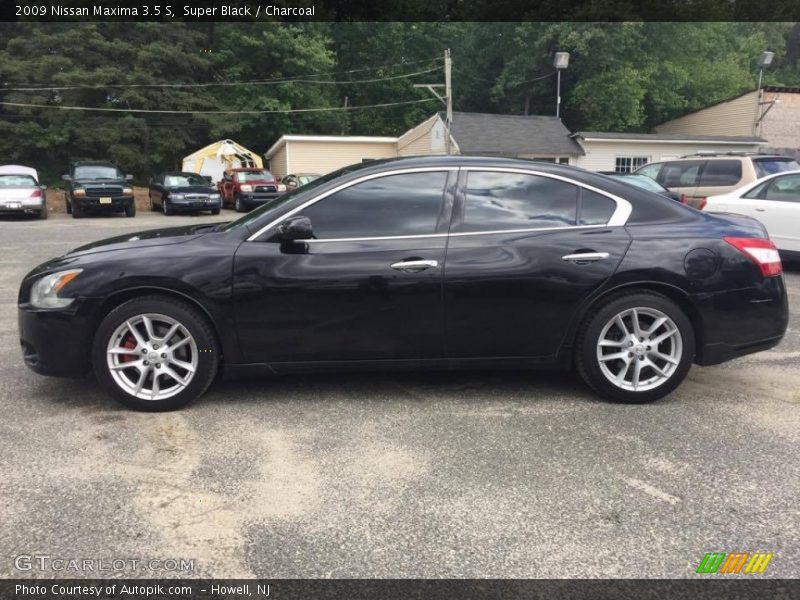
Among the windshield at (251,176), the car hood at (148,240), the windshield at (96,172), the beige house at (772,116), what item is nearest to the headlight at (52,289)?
the car hood at (148,240)

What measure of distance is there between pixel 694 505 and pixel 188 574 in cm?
216

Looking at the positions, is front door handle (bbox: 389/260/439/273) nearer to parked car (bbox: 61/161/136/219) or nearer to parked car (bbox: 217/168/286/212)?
parked car (bbox: 61/161/136/219)

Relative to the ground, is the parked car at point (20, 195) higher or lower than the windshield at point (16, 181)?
lower

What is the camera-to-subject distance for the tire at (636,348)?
3955 millimetres

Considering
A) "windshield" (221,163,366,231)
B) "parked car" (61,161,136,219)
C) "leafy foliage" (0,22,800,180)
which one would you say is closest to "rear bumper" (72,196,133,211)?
"parked car" (61,161,136,219)

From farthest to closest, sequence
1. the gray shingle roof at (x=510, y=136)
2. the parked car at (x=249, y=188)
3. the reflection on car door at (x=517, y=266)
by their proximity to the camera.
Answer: the gray shingle roof at (x=510, y=136) → the parked car at (x=249, y=188) → the reflection on car door at (x=517, y=266)

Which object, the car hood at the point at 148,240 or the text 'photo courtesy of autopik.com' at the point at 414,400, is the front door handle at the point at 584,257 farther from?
the car hood at the point at 148,240

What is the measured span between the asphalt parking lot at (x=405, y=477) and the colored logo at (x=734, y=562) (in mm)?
41

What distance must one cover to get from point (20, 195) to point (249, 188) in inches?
303

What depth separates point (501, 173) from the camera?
4.11 m

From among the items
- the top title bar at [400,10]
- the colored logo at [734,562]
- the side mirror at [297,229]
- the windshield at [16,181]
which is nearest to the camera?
the colored logo at [734,562]

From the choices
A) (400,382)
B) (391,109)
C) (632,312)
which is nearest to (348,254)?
(400,382)

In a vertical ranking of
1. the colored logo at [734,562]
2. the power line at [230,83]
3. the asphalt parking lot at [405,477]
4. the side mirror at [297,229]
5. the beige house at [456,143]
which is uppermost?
the power line at [230,83]

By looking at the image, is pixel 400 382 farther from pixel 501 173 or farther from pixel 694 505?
pixel 694 505
